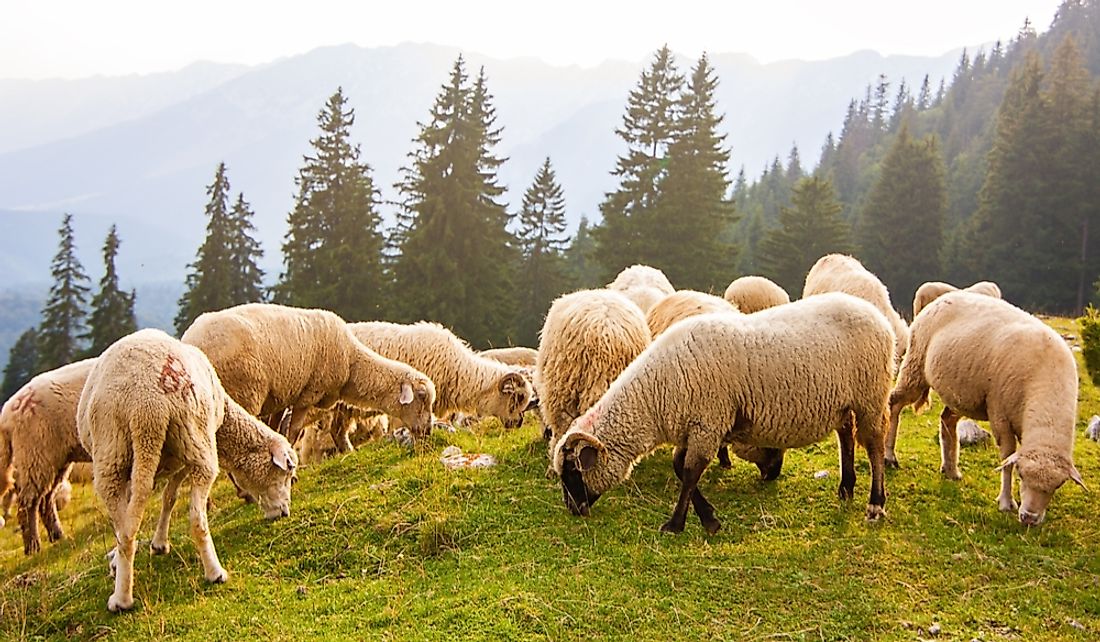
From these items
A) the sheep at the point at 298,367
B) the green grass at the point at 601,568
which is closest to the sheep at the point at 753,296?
the green grass at the point at 601,568

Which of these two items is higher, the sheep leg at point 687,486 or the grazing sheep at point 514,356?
the sheep leg at point 687,486

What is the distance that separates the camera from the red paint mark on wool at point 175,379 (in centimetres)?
647

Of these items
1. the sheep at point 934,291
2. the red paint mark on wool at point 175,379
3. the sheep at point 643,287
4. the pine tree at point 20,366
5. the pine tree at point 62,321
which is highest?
the red paint mark on wool at point 175,379

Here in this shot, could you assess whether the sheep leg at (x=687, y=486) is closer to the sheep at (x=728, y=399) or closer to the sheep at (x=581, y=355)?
the sheep at (x=728, y=399)

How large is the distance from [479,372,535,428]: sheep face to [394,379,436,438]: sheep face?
184 cm

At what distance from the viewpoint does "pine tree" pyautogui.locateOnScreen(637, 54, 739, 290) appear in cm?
4112

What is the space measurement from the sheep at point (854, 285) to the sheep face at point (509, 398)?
599 cm

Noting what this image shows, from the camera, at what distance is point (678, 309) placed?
1080 centimetres

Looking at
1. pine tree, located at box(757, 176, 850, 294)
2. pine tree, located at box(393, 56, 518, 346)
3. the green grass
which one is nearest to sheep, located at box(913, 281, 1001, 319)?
the green grass

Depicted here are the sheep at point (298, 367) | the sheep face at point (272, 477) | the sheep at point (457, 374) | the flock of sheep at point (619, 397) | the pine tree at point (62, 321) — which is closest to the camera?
the flock of sheep at point (619, 397)

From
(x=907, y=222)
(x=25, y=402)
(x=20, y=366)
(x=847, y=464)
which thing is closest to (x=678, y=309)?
(x=847, y=464)

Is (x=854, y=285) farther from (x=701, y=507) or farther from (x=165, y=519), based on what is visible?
(x=165, y=519)

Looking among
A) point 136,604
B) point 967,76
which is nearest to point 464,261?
point 136,604

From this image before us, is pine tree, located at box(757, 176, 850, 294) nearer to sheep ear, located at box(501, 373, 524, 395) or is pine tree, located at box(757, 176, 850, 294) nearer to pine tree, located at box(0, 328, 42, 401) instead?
sheep ear, located at box(501, 373, 524, 395)
